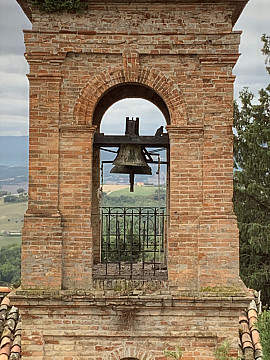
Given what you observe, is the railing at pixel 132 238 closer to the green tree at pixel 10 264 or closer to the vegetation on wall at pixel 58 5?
the vegetation on wall at pixel 58 5

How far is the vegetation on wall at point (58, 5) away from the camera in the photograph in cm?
687

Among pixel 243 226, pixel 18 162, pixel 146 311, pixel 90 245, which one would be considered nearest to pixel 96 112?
pixel 90 245

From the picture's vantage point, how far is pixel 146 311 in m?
6.96

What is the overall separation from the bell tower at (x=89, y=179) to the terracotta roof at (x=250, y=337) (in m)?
0.72

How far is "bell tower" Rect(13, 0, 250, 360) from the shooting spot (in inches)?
274

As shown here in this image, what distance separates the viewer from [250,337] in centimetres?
804

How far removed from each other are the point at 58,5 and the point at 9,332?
4.68 meters

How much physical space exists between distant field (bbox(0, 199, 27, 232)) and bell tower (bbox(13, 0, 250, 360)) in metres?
24.9

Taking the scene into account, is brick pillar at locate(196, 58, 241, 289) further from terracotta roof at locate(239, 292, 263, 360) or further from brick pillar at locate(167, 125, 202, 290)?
terracotta roof at locate(239, 292, 263, 360)

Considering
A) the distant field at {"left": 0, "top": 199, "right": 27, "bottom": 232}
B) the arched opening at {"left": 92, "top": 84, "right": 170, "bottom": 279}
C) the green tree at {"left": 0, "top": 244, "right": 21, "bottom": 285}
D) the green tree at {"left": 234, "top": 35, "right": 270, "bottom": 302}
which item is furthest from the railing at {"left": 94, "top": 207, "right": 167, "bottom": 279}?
the distant field at {"left": 0, "top": 199, "right": 27, "bottom": 232}

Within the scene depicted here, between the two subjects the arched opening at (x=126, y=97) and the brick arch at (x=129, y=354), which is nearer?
the brick arch at (x=129, y=354)

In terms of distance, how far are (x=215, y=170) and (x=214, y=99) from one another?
3.01ft

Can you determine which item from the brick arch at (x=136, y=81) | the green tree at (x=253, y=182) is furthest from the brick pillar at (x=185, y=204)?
the green tree at (x=253, y=182)

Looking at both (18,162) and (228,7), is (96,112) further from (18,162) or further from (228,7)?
(18,162)
